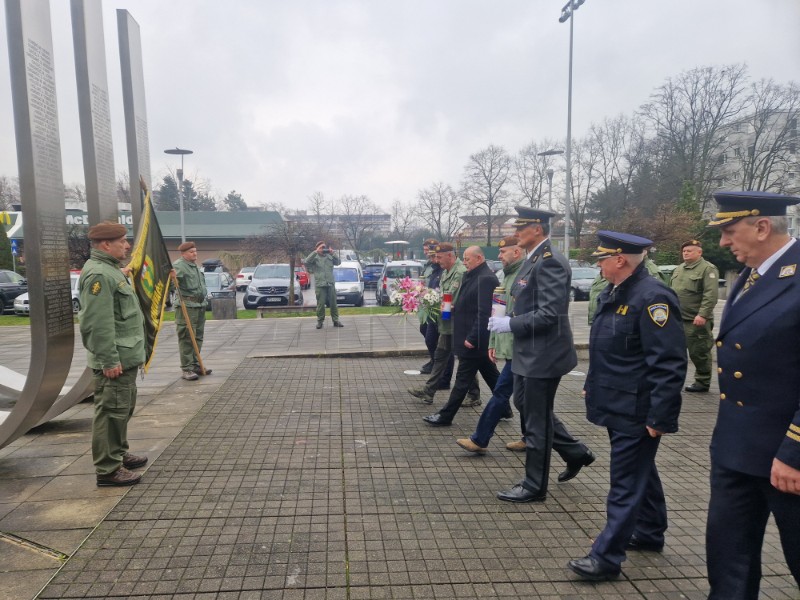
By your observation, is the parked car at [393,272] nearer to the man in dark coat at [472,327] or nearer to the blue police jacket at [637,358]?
the man in dark coat at [472,327]

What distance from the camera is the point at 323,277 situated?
12820 millimetres

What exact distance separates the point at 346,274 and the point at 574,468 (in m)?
18.2

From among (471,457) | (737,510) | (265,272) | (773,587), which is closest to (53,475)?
(471,457)

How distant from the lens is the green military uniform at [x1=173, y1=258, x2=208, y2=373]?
803cm

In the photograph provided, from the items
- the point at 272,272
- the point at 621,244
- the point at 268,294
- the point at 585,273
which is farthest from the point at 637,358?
the point at 585,273

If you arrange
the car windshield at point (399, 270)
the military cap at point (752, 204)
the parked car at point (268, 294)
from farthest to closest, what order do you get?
A: the car windshield at point (399, 270) → the parked car at point (268, 294) → the military cap at point (752, 204)

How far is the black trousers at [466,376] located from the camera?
5328 mm

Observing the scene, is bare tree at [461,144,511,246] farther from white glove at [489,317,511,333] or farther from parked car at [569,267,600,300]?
white glove at [489,317,511,333]

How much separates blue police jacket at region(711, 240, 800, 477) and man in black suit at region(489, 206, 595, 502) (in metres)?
1.47

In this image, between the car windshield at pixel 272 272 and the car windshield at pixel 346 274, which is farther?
the car windshield at pixel 346 274

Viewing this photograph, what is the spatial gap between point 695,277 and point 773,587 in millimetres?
5005

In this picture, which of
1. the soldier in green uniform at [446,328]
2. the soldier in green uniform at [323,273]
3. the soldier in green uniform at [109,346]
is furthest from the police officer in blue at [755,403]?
the soldier in green uniform at [323,273]

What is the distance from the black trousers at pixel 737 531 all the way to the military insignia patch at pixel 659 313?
0.77m

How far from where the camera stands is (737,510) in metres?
2.40
